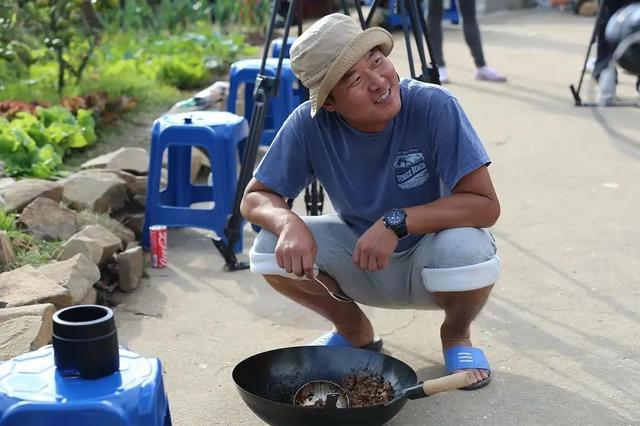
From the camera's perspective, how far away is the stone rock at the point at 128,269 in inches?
180

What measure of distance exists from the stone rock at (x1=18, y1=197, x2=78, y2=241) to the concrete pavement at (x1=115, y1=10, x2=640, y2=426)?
1.41 ft

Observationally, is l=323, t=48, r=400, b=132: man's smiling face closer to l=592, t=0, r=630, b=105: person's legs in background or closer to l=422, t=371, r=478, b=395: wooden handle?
l=422, t=371, r=478, b=395: wooden handle

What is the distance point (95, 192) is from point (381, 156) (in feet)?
7.17

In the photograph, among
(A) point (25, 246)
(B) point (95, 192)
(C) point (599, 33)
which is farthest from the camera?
(C) point (599, 33)

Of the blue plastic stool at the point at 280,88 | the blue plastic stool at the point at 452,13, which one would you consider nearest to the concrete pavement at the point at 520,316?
the blue plastic stool at the point at 280,88

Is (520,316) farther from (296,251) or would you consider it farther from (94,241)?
(94,241)

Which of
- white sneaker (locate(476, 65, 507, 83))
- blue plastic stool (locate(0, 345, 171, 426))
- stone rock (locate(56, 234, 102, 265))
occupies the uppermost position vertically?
blue plastic stool (locate(0, 345, 171, 426))

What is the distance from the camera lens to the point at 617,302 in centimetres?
429

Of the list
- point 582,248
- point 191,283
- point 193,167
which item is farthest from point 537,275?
point 193,167

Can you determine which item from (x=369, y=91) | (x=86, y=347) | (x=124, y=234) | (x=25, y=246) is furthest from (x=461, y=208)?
(x=124, y=234)

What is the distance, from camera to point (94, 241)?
457 cm

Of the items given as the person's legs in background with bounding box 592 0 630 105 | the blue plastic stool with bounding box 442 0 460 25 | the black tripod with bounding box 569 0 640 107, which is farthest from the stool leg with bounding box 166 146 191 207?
the blue plastic stool with bounding box 442 0 460 25

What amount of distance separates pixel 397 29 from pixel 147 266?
7.65 m

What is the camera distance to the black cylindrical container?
8.33 ft
